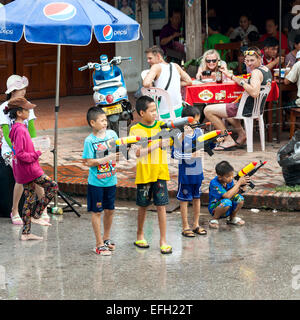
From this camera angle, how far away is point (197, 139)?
7562 mm

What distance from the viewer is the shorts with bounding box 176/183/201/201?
7.65 m

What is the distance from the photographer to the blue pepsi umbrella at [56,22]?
300 inches

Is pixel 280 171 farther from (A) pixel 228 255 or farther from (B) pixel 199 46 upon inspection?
(B) pixel 199 46

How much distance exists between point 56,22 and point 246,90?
3945 mm

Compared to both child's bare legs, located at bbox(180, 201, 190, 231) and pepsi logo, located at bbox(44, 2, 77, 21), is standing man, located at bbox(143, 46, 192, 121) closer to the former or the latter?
pepsi logo, located at bbox(44, 2, 77, 21)

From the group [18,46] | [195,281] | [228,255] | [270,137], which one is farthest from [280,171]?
[18,46]

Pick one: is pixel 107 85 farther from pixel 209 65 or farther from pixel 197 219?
pixel 197 219

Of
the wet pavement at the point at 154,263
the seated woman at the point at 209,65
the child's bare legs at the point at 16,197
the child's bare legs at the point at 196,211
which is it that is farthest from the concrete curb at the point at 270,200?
the seated woman at the point at 209,65

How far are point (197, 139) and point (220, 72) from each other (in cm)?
409

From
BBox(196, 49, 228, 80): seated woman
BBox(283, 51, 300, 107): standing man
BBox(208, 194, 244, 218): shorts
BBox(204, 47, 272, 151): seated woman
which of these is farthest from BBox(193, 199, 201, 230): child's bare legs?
BBox(196, 49, 228, 80): seated woman

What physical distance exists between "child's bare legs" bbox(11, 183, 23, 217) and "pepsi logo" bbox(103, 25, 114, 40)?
1.84 m

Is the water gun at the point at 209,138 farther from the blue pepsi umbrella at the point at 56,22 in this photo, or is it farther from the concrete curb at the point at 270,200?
the blue pepsi umbrella at the point at 56,22

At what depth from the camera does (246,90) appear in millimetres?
10789

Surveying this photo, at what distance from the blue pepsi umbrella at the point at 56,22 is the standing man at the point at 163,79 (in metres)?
2.20
